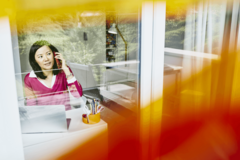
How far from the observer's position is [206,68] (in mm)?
1812

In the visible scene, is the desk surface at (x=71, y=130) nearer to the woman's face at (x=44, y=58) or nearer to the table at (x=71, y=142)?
the table at (x=71, y=142)

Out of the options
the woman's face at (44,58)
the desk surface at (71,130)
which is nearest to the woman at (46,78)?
the woman's face at (44,58)

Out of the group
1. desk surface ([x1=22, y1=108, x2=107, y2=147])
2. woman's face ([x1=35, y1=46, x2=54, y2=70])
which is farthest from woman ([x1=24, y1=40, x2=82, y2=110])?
desk surface ([x1=22, y1=108, x2=107, y2=147])

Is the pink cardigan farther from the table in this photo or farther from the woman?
the table

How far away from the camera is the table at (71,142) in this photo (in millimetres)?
961

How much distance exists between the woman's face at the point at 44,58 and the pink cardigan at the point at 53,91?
124 mm

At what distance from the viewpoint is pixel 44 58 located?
1.74 m

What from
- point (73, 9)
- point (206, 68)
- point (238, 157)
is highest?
point (73, 9)

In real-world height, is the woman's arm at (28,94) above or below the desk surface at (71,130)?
above

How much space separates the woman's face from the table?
2.27 ft

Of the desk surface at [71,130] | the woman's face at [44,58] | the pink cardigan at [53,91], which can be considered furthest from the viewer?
the woman's face at [44,58]

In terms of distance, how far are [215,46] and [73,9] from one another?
2761 millimetres

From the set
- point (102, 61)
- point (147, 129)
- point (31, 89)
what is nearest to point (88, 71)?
point (102, 61)

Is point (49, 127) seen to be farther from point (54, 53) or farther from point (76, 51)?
point (76, 51)
